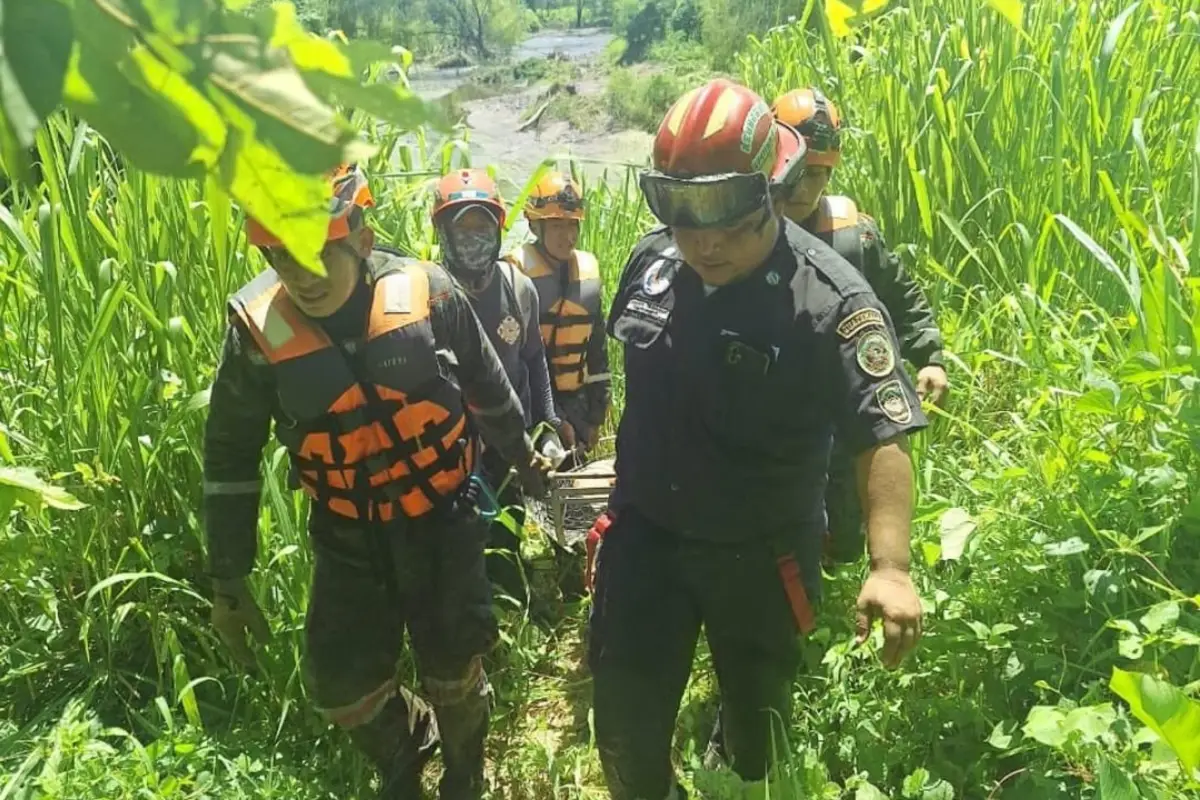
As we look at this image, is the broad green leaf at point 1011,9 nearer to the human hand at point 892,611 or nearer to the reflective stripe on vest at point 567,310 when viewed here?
the human hand at point 892,611

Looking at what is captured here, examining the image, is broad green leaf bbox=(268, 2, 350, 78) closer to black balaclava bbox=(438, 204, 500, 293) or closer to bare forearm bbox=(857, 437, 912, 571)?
bare forearm bbox=(857, 437, 912, 571)

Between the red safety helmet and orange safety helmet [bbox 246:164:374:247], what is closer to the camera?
the red safety helmet

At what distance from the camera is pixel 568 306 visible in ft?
12.0

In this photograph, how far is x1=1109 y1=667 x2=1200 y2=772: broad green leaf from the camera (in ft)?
3.68

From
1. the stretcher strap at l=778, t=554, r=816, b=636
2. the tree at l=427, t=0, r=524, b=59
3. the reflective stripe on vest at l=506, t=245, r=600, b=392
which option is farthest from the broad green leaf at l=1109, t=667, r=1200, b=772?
the tree at l=427, t=0, r=524, b=59

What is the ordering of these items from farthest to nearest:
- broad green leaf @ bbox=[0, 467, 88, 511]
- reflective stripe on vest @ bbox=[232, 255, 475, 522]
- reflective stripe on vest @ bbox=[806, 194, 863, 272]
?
reflective stripe on vest @ bbox=[806, 194, 863, 272]
reflective stripe on vest @ bbox=[232, 255, 475, 522]
broad green leaf @ bbox=[0, 467, 88, 511]

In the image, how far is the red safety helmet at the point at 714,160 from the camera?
1.76m

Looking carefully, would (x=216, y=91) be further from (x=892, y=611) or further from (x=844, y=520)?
(x=844, y=520)

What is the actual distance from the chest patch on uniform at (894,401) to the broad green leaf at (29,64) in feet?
4.93

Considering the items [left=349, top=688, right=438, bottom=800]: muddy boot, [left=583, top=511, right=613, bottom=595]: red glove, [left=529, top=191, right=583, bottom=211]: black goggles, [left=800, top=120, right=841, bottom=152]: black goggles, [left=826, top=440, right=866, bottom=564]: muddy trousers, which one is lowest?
[left=349, top=688, right=438, bottom=800]: muddy boot

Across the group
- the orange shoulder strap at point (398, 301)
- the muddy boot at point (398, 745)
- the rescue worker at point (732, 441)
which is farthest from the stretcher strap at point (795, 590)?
the muddy boot at point (398, 745)

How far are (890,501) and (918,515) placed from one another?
0.41m

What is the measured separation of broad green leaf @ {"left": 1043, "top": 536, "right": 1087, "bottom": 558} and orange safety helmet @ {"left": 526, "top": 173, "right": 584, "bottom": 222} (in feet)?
7.60

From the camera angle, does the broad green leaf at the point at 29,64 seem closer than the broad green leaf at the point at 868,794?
Yes
